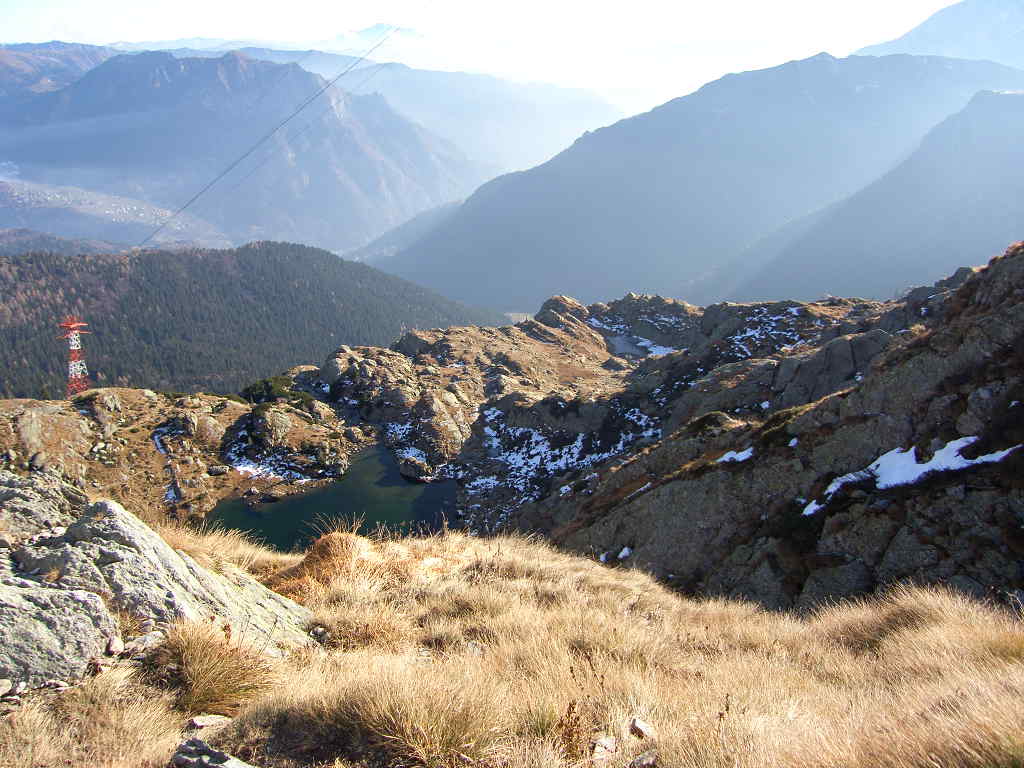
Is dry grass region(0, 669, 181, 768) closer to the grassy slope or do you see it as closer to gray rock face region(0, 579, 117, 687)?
the grassy slope

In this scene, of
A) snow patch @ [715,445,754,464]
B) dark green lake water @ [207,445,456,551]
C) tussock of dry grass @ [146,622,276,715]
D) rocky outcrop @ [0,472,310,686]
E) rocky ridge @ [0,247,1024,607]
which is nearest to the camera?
rocky outcrop @ [0,472,310,686]

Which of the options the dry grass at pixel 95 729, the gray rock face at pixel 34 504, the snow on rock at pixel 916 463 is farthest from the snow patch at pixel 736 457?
the dry grass at pixel 95 729

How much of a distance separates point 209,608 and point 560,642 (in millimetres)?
3445

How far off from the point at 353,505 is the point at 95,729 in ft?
240

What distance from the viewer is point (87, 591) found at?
14.2 feet

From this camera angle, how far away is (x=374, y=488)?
76.6 m

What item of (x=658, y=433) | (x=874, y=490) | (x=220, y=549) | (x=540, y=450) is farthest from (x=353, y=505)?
(x=220, y=549)

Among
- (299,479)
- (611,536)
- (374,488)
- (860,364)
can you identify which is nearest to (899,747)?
(611,536)

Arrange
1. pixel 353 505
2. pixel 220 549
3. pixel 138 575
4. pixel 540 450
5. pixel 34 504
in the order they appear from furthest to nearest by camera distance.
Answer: pixel 353 505 → pixel 540 450 → pixel 220 549 → pixel 34 504 → pixel 138 575

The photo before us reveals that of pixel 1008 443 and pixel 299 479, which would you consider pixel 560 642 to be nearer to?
pixel 1008 443

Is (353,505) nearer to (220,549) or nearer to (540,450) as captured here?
(540,450)

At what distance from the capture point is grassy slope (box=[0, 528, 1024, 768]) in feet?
10.6

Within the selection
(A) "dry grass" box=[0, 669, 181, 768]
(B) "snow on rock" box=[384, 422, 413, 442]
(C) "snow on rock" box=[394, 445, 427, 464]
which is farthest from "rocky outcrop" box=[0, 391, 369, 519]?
(A) "dry grass" box=[0, 669, 181, 768]

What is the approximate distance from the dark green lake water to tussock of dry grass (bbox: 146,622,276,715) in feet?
202
